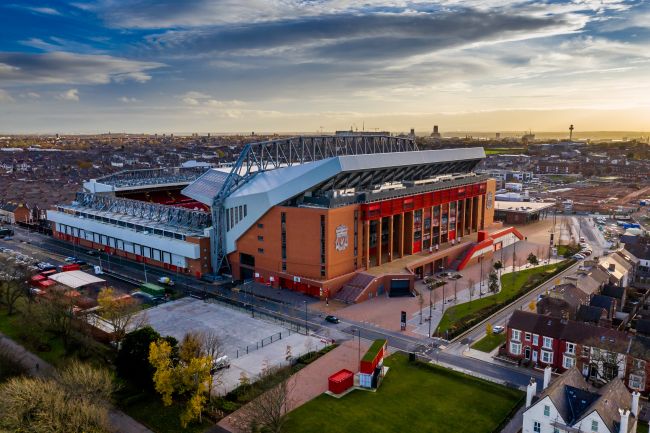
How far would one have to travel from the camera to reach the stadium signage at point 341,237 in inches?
2899

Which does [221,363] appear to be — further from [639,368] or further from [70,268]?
[70,268]

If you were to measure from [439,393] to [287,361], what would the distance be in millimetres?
15369

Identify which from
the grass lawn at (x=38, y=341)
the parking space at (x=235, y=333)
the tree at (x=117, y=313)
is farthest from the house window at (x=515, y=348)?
the grass lawn at (x=38, y=341)

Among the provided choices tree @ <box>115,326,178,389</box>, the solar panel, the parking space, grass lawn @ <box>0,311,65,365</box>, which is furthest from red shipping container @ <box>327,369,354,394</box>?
the solar panel

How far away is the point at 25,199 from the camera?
531 feet

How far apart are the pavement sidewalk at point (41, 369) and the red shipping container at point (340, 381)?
15.7 metres

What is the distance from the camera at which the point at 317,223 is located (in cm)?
7206

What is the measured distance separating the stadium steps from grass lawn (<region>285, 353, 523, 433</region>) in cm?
2239

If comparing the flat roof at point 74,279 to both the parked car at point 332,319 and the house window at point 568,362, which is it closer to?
the parked car at point 332,319

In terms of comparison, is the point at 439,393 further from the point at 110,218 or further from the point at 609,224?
the point at 609,224

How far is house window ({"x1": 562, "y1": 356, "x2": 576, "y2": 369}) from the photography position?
160 feet

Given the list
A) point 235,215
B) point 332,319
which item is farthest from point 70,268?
point 332,319

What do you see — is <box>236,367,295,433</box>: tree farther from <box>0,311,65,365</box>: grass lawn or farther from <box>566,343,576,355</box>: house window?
<box>566,343,576,355</box>: house window

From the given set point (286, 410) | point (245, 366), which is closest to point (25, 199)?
point (245, 366)
